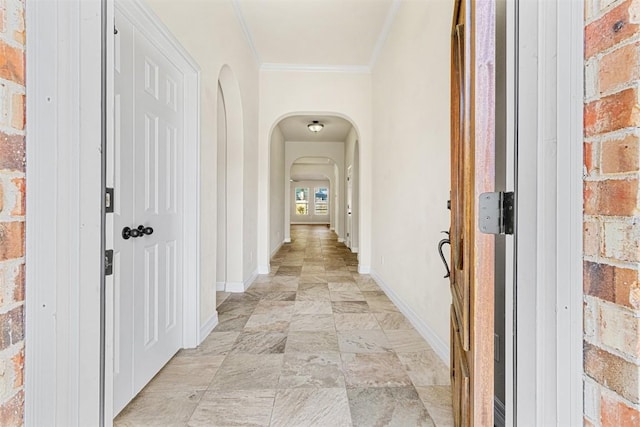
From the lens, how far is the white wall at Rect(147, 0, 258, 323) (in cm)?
203

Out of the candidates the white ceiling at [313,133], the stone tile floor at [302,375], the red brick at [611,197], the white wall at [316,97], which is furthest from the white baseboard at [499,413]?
the white ceiling at [313,133]

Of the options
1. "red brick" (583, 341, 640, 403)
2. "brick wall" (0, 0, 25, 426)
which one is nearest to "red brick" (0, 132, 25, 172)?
"brick wall" (0, 0, 25, 426)

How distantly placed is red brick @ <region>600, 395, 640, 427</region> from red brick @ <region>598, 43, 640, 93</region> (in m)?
0.57

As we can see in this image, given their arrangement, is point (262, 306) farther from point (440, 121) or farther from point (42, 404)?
point (42, 404)

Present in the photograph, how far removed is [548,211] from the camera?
Result: 0.66 m

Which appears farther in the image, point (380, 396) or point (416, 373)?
point (416, 373)

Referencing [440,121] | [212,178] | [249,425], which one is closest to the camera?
[249,425]

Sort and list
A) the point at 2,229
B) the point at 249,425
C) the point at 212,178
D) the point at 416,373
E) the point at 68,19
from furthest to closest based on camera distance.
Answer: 1. the point at 212,178
2. the point at 416,373
3. the point at 249,425
4. the point at 68,19
5. the point at 2,229

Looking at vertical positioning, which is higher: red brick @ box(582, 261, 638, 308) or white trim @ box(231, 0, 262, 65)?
white trim @ box(231, 0, 262, 65)

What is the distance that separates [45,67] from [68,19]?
0.43ft

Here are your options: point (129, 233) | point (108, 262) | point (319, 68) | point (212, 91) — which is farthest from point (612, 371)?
point (319, 68)

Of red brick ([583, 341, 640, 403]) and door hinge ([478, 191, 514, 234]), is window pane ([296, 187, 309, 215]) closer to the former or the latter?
door hinge ([478, 191, 514, 234])

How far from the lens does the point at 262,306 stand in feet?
10.3

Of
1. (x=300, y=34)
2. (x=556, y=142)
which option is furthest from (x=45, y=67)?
(x=300, y=34)
